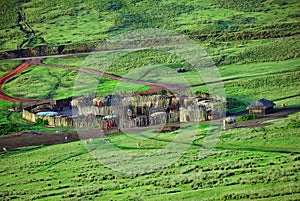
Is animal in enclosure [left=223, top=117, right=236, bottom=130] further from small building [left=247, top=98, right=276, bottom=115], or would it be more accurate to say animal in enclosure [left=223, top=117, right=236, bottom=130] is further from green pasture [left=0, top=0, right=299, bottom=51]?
green pasture [left=0, top=0, right=299, bottom=51]

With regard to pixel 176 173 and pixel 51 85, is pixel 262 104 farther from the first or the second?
pixel 51 85

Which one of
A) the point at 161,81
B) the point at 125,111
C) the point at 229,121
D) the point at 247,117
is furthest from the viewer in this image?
the point at 161,81

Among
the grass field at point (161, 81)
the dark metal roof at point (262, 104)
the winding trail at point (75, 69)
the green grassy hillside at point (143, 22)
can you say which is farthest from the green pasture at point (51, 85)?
the dark metal roof at point (262, 104)

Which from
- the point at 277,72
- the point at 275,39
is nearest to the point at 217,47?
the point at 275,39

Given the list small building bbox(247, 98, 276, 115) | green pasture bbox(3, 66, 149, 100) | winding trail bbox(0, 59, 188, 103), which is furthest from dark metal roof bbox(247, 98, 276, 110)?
green pasture bbox(3, 66, 149, 100)

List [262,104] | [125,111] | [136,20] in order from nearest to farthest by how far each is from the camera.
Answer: [262,104] → [125,111] → [136,20]

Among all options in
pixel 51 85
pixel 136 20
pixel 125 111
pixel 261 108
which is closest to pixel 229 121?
pixel 261 108
